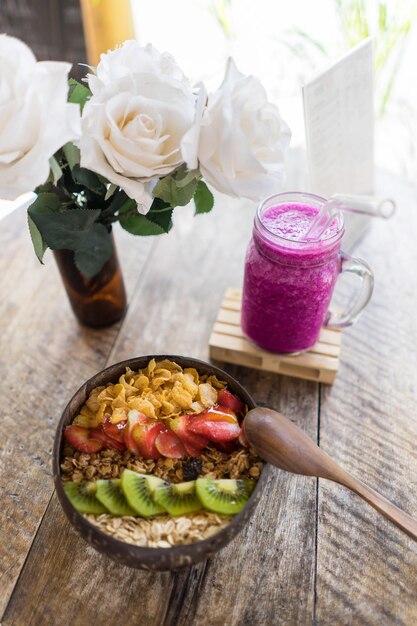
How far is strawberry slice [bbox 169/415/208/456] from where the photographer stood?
0.80m

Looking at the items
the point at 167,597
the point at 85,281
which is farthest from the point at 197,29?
the point at 167,597

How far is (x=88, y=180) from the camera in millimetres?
839

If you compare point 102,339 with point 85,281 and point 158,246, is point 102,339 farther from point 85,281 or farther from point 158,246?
point 158,246

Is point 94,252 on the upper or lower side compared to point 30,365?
upper

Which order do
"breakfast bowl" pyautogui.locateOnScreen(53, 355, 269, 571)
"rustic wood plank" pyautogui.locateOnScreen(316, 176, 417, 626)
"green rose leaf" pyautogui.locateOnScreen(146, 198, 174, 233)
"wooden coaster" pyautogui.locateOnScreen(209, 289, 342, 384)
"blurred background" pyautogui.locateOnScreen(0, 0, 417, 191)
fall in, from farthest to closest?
"blurred background" pyautogui.locateOnScreen(0, 0, 417, 191) → "wooden coaster" pyautogui.locateOnScreen(209, 289, 342, 384) → "green rose leaf" pyautogui.locateOnScreen(146, 198, 174, 233) → "rustic wood plank" pyautogui.locateOnScreen(316, 176, 417, 626) → "breakfast bowl" pyautogui.locateOnScreen(53, 355, 269, 571)

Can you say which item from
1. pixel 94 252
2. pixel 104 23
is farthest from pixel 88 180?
pixel 104 23

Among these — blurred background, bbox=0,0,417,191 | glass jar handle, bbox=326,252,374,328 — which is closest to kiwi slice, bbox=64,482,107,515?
glass jar handle, bbox=326,252,374,328

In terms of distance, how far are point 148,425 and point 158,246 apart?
0.62 metres

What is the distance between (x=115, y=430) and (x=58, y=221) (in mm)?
322

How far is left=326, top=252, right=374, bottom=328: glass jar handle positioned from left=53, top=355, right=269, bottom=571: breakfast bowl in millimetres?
302

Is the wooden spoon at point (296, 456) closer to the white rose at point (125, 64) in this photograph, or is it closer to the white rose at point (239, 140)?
the white rose at point (239, 140)

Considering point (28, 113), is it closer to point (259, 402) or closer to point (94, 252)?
point (94, 252)

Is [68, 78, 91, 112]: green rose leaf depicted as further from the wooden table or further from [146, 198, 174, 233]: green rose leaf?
the wooden table

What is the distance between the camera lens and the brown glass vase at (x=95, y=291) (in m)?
1.02
